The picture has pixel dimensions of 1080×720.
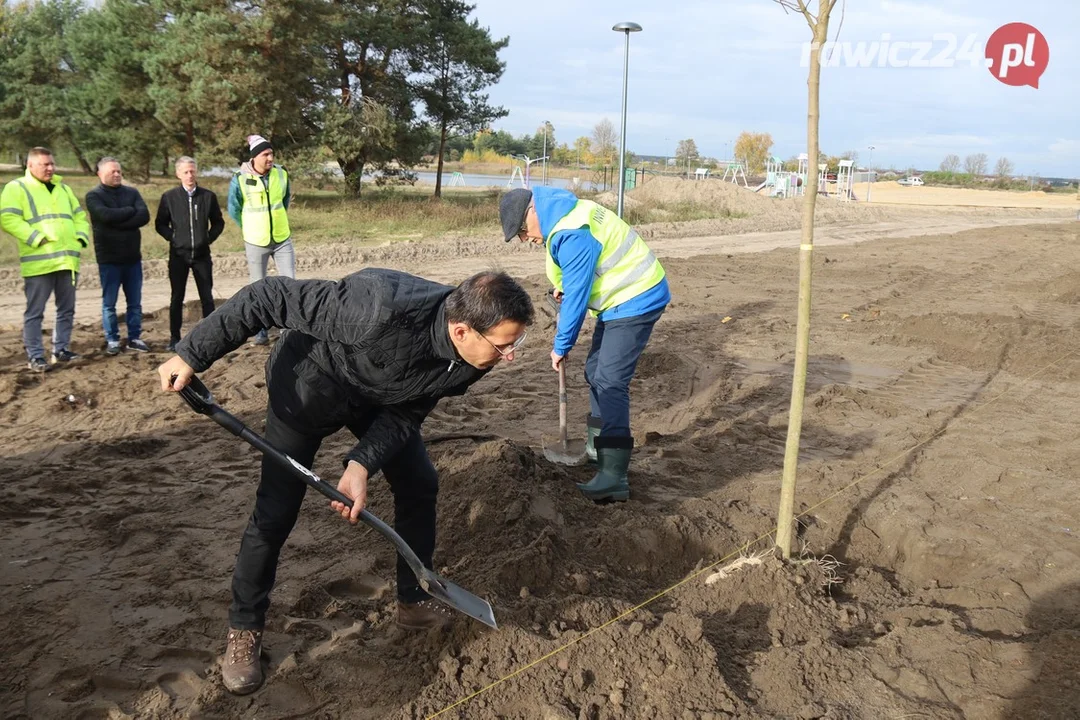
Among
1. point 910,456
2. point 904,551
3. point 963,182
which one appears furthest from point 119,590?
point 963,182

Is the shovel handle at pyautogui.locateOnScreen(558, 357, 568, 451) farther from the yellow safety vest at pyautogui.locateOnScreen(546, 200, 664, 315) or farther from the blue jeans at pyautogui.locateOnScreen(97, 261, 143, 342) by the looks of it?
the blue jeans at pyautogui.locateOnScreen(97, 261, 143, 342)

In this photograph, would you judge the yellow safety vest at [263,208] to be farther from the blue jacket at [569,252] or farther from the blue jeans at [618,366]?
the blue jeans at [618,366]

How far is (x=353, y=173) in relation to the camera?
22.5m

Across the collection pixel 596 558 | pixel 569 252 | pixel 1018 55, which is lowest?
pixel 596 558

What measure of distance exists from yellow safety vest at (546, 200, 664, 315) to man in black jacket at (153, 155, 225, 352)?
161 inches

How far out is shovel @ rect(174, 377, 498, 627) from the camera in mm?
2717

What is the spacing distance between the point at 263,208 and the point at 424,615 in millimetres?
5065

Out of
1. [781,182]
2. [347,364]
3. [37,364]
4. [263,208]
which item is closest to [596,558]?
[347,364]

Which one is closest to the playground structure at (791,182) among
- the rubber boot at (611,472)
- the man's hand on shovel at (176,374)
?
the rubber boot at (611,472)

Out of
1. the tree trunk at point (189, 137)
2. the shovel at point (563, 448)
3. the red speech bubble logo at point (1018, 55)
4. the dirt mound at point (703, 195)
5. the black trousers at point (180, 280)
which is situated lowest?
the shovel at point (563, 448)

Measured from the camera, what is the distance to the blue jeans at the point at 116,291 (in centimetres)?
718

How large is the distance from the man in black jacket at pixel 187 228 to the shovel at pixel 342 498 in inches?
186

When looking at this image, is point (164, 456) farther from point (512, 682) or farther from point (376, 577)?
point (512, 682)

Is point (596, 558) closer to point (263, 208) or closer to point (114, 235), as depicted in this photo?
point (263, 208)
